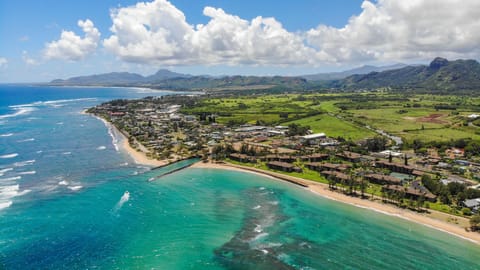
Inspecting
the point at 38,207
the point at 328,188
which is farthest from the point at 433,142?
the point at 38,207

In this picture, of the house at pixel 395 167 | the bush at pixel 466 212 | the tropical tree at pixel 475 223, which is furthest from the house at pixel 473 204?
the house at pixel 395 167

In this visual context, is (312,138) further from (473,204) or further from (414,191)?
(473,204)

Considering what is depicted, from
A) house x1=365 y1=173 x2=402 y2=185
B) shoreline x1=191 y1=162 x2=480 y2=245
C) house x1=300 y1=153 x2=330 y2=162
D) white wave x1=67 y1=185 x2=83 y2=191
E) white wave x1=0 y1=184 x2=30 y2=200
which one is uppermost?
white wave x1=0 y1=184 x2=30 y2=200

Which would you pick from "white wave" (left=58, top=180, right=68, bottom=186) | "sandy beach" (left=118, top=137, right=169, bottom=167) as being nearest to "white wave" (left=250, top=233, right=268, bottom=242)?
"white wave" (left=58, top=180, right=68, bottom=186)

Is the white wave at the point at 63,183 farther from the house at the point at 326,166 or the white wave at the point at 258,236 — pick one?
the house at the point at 326,166

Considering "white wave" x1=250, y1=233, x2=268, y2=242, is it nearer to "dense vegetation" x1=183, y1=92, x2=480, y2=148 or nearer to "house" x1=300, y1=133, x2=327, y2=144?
"house" x1=300, y1=133, x2=327, y2=144

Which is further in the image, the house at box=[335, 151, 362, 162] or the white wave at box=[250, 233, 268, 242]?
the house at box=[335, 151, 362, 162]

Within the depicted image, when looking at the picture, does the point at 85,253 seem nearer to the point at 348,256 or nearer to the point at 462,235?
the point at 348,256
